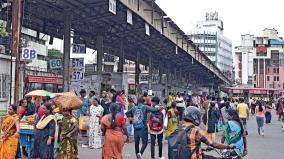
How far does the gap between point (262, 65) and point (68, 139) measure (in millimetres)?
137550

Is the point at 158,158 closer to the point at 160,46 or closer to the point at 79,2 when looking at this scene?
the point at 79,2

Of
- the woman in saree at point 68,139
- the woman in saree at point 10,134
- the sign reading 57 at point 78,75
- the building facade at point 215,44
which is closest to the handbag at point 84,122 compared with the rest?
the woman in saree at point 10,134

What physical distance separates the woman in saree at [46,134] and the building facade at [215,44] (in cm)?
13543

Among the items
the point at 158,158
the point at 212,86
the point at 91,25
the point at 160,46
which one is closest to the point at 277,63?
the point at 212,86

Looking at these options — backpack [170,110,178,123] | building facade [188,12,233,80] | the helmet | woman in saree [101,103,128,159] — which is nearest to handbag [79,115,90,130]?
backpack [170,110,178,123]

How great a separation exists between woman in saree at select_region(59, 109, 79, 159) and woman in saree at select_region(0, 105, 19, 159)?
7.00 feet

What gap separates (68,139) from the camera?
31.4 feet

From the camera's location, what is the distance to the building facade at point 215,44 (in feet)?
511

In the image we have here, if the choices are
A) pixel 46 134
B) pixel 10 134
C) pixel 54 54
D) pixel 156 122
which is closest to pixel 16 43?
pixel 10 134

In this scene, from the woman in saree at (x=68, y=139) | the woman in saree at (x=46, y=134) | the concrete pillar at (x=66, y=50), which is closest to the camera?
the woman in saree at (x=68, y=139)

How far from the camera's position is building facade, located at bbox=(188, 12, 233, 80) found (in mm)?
155750

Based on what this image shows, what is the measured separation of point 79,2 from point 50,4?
1.74 m

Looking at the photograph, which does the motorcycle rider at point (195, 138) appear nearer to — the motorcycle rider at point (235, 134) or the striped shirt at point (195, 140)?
the striped shirt at point (195, 140)

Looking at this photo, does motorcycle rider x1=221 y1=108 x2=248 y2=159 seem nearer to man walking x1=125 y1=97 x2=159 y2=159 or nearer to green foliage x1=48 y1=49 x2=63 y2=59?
man walking x1=125 y1=97 x2=159 y2=159
